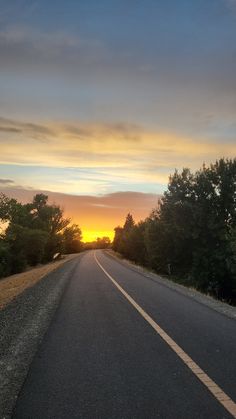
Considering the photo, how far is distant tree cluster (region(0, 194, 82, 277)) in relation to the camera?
53625mm

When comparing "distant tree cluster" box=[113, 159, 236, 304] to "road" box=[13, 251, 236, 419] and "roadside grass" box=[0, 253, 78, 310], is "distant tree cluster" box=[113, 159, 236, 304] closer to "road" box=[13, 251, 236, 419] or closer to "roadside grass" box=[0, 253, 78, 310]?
"roadside grass" box=[0, 253, 78, 310]

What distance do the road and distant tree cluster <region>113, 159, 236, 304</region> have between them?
22.8 meters

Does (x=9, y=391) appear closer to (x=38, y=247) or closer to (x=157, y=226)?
(x=157, y=226)

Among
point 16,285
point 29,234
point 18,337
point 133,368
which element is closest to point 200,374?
point 133,368

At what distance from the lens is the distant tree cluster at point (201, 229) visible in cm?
3572

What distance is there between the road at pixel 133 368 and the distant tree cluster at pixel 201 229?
2280 centimetres

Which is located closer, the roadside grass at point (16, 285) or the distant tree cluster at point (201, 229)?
the roadside grass at point (16, 285)

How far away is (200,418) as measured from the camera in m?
4.85

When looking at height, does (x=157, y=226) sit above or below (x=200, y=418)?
above

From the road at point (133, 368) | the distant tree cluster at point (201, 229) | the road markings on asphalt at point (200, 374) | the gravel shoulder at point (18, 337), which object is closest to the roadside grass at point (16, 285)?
the gravel shoulder at point (18, 337)

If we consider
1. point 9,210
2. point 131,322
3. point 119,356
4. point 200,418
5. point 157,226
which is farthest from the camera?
point 9,210

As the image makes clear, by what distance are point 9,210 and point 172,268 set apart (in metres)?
19.0

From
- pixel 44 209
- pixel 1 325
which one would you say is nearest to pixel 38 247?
pixel 44 209

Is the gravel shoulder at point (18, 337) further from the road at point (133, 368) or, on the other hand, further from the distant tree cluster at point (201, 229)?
the distant tree cluster at point (201, 229)
